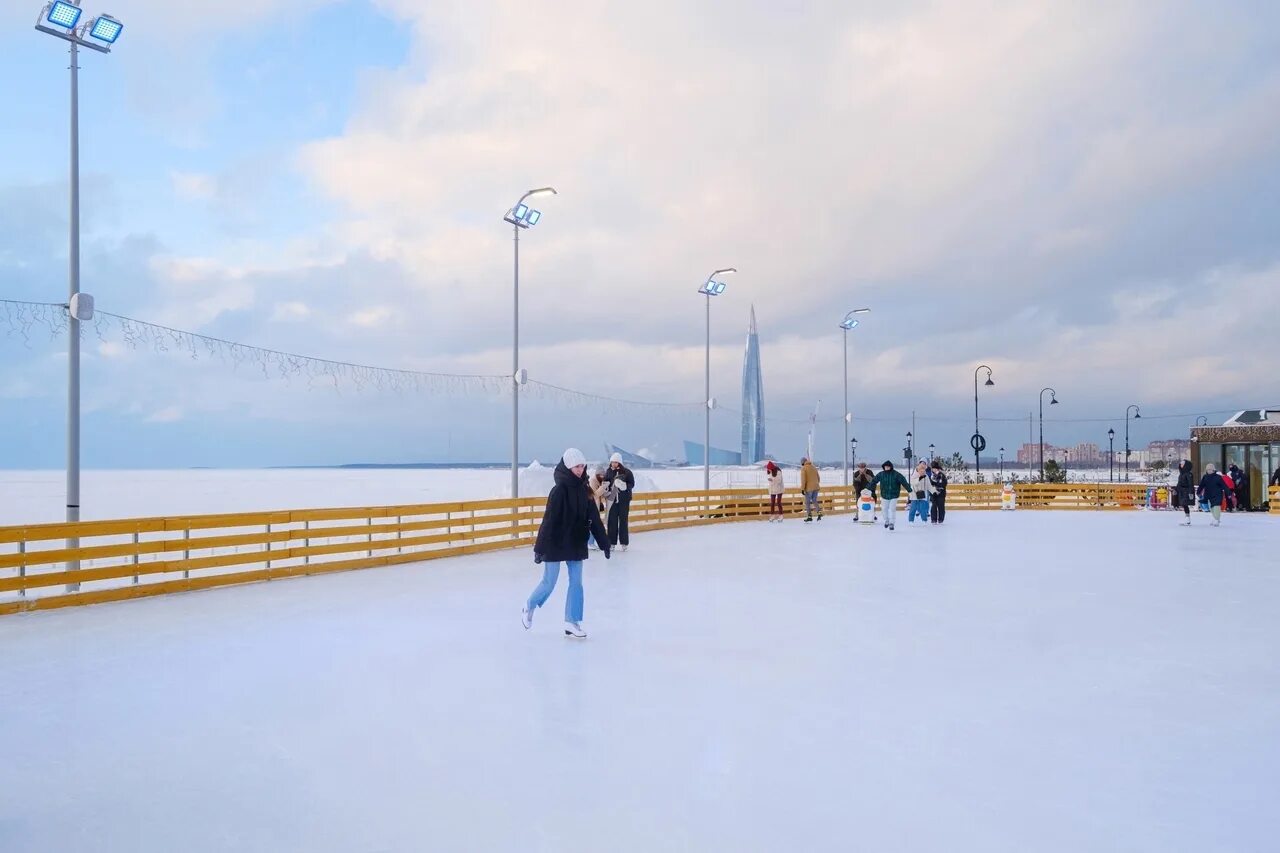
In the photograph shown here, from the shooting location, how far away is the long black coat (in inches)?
325

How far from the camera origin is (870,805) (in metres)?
4.32

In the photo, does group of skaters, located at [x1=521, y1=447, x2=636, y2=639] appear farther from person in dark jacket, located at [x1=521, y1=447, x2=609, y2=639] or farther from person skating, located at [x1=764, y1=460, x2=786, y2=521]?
person skating, located at [x1=764, y1=460, x2=786, y2=521]

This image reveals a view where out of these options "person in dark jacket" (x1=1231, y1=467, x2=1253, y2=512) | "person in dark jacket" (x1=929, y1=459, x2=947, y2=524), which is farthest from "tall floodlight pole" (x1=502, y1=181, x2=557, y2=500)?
"person in dark jacket" (x1=1231, y1=467, x2=1253, y2=512)

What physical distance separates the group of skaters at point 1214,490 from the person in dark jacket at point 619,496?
16237mm

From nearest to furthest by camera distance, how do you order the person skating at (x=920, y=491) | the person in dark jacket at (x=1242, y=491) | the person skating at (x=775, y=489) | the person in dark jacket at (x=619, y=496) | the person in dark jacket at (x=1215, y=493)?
the person in dark jacket at (x=619, y=496)
the person in dark jacket at (x=1215, y=493)
the person skating at (x=775, y=489)
the person skating at (x=920, y=491)
the person in dark jacket at (x=1242, y=491)

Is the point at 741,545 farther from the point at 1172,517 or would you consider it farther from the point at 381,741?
the point at 1172,517

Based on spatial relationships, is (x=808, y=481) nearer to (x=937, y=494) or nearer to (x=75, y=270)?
(x=937, y=494)

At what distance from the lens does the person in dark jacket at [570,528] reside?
8.25 meters

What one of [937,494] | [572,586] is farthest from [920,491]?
[572,586]

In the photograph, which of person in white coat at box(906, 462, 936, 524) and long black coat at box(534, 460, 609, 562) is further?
person in white coat at box(906, 462, 936, 524)

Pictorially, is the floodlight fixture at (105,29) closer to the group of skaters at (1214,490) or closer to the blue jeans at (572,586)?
the blue jeans at (572,586)

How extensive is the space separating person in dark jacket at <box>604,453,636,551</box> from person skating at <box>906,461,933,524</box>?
1162cm

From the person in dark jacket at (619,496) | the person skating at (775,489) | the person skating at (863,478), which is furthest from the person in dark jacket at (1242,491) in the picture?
the person in dark jacket at (619,496)

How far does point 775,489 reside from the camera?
25.8 meters
